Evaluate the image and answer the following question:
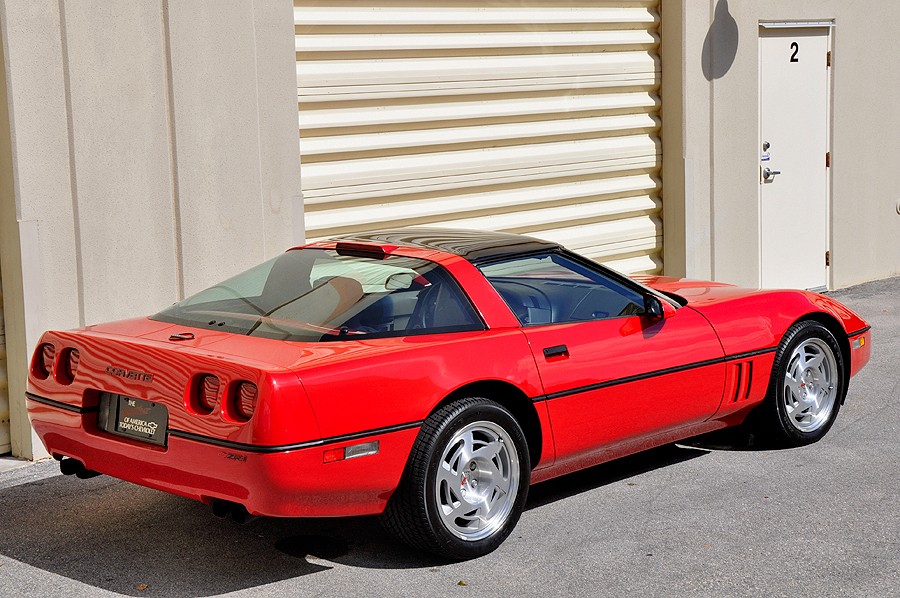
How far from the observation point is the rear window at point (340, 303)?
4.08 metres

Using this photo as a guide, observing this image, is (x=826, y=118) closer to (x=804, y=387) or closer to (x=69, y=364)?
(x=804, y=387)

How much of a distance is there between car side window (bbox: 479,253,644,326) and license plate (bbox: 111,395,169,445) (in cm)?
148

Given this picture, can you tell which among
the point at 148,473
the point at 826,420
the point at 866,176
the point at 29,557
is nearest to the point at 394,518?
the point at 148,473

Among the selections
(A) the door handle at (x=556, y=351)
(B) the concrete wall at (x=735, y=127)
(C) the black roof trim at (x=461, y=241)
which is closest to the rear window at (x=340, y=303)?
(C) the black roof trim at (x=461, y=241)

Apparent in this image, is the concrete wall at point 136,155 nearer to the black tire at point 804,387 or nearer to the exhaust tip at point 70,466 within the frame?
the exhaust tip at point 70,466

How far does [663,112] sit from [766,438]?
467cm

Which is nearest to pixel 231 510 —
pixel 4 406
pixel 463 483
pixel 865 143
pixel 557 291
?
pixel 463 483

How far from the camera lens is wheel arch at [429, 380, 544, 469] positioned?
13.4 ft

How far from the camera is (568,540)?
4.27 metres

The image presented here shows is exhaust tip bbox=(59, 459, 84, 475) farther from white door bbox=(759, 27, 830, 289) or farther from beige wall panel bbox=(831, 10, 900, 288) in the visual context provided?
beige wall panel bbox=(831, 10, 900, 288)

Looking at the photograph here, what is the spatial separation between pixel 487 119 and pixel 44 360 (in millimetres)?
4643

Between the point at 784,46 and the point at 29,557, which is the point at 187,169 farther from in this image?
the point at 784,46

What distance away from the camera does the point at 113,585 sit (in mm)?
3893

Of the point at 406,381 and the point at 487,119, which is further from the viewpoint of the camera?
the point at 487,119
